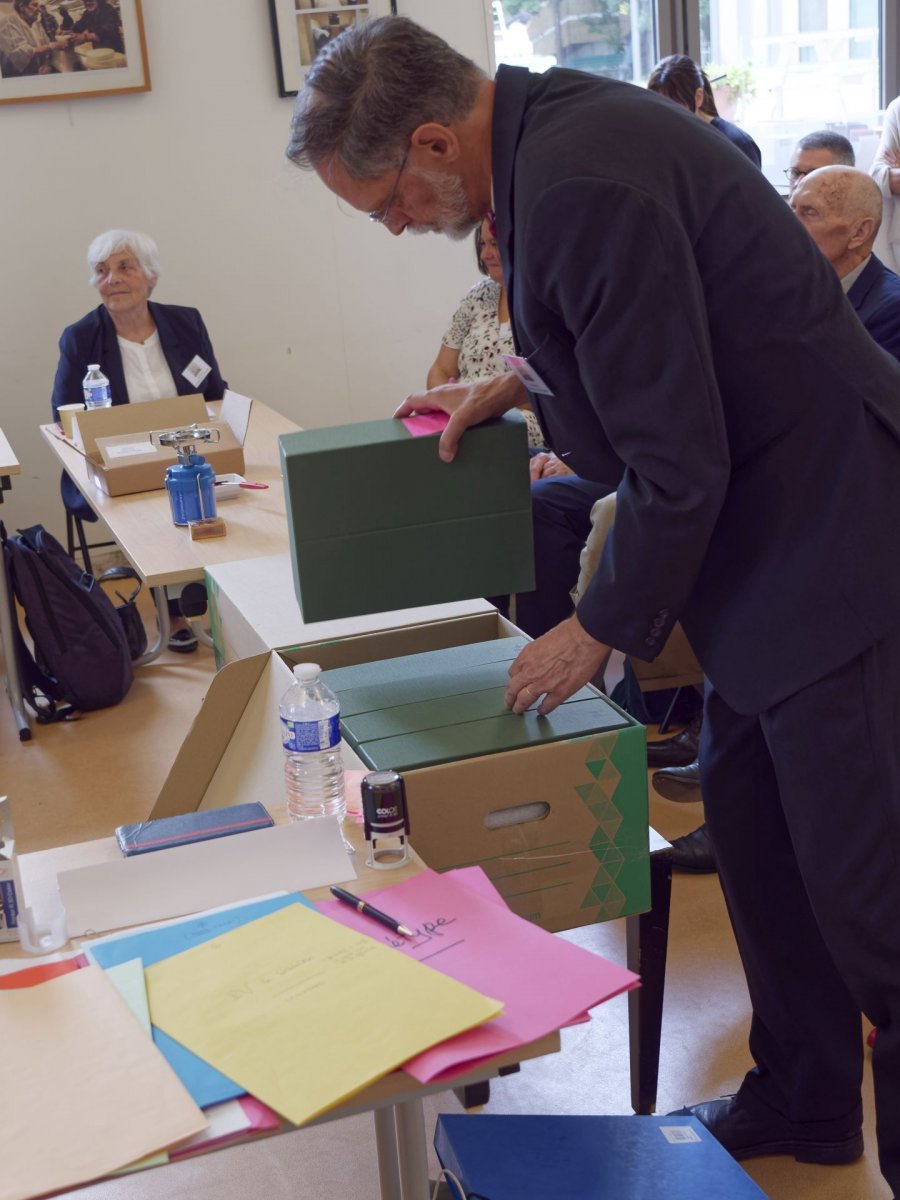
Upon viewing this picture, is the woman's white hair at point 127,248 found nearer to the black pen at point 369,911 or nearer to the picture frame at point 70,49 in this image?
the picture frame at point 70,49

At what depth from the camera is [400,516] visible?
184 cm

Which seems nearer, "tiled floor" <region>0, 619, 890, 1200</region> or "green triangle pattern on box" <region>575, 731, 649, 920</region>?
"green triangle pattern on box" <region>575, 731, 649, 920</region>

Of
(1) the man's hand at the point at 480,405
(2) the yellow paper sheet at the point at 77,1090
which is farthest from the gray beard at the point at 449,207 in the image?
(2) the yellow paper sheet at the point at 77,1090

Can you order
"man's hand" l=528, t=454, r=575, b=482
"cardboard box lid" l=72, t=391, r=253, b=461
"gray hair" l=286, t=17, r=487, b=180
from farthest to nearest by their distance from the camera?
"man's hand" l=528, t=454, r=575, b=482
"cardboard box lid" l=72, t=391, r=253, b=461
"gray hair" l=286, t=17, r=487, b=180

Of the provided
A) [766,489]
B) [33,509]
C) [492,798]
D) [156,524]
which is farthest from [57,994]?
[33,509]

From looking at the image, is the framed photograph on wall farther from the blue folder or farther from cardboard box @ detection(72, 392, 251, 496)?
the blue folder

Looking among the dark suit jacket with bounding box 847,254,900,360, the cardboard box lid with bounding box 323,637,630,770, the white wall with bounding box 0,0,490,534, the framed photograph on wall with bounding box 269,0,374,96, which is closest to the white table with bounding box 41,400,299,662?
the cardboard box lid with bounding box 323,637,630,770

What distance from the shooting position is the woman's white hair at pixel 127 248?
4258mm

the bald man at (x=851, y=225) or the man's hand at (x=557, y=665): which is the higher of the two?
the bald man at (x=851, y=225)

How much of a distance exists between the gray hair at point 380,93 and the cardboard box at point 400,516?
1.49ft

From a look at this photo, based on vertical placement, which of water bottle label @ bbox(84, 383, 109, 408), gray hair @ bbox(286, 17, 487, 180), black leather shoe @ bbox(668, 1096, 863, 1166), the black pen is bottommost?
black leather shoe @ bbox(668, 1096, 863, 1166)

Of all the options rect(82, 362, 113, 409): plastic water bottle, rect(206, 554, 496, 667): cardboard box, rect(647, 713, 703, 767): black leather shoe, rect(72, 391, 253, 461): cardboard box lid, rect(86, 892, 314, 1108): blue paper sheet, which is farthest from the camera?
rect(82, 362, 113, 409): plastic water bottle

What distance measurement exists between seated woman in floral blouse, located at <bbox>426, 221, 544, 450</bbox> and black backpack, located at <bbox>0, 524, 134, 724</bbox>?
1.20 metres

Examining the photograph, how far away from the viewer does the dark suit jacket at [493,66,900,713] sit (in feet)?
4.29
